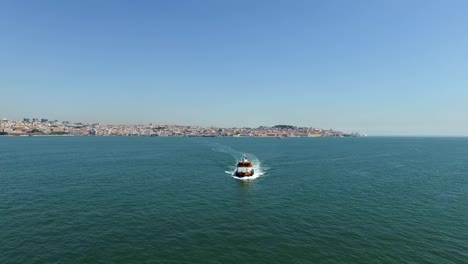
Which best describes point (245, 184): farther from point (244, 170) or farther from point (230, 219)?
point (230, 219)

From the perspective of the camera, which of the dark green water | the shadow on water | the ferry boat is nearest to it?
the dark green water

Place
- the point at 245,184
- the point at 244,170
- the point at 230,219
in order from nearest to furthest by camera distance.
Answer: the point at 230,219 → the point at 245,184 → the point at 244,170

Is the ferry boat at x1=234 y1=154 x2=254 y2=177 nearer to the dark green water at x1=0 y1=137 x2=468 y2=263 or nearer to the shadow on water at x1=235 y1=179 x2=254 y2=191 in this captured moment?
the shadow on water at x1=235 y1=179 x2=254 y2=191

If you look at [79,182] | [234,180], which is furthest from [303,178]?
[79,182]

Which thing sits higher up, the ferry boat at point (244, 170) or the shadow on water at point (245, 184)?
the ferry boat at point (244, 170)

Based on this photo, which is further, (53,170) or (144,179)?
(53,170)

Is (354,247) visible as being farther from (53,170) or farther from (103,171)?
(53,170)

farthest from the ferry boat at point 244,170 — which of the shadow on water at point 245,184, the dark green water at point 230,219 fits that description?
the dark green water at point 230,219

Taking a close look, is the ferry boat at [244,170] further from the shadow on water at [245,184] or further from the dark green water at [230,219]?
the dark green water at [230,219]

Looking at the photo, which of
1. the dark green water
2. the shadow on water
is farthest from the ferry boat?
the dark green water

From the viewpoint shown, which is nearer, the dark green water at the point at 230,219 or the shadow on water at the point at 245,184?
the dark green water at the point at 230,219

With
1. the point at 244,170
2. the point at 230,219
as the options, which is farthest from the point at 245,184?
the point at 230,219
